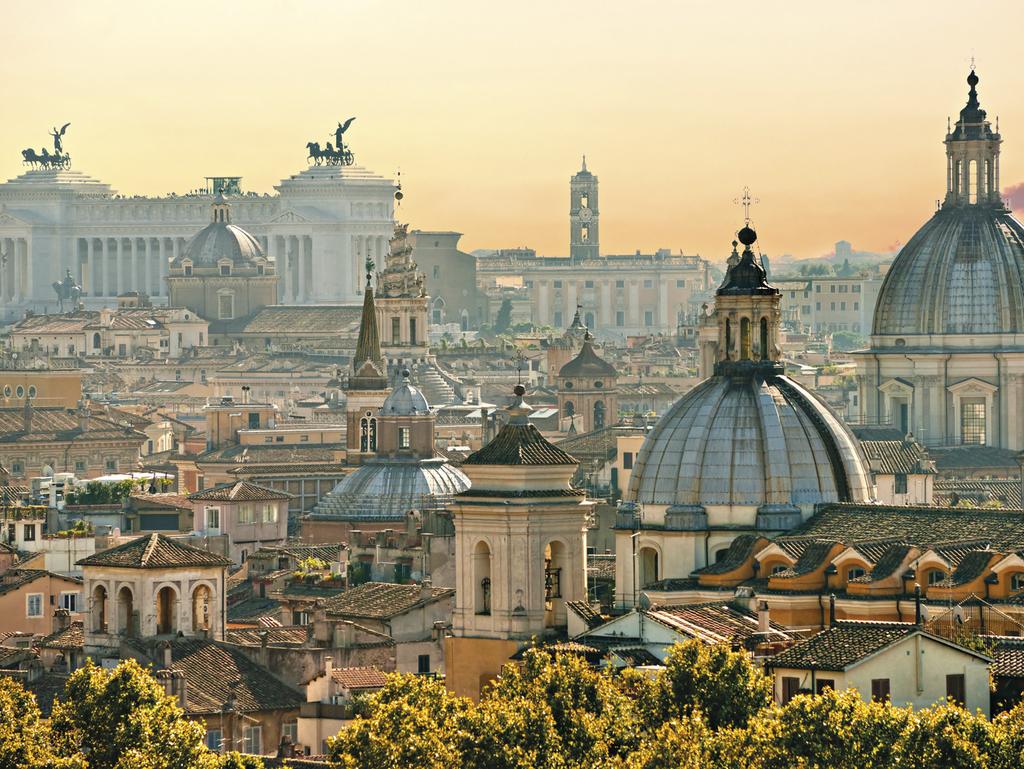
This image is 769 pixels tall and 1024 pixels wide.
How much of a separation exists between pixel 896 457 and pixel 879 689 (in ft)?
133

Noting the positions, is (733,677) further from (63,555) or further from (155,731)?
(63,555)

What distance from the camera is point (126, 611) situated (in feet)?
230

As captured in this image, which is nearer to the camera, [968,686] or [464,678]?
[968,686]

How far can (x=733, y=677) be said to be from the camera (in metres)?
53.3

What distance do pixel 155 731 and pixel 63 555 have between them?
34.3 metres

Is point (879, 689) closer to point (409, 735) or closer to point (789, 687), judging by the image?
point (789, 687)

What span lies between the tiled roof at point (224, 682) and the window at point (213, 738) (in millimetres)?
334

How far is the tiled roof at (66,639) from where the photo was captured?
231 feet

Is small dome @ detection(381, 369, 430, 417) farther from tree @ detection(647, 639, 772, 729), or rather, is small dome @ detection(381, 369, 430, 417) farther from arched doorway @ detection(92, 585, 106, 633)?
tree @ detection(647, 639, 772, 729)

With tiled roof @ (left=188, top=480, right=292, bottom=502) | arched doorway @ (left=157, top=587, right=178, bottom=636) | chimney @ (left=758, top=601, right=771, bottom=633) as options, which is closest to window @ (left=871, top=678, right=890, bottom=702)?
chimney @ (left=758, top=601, right=771, bottom=633)

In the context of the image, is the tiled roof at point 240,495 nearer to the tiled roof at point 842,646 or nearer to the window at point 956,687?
the tiled roof at point 842,646

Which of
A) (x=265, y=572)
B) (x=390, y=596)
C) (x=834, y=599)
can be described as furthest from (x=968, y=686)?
(x=265, y=572)

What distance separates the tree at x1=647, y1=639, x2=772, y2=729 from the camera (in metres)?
52.8

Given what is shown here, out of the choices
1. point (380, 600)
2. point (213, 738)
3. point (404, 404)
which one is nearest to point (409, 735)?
point (213, 738)
